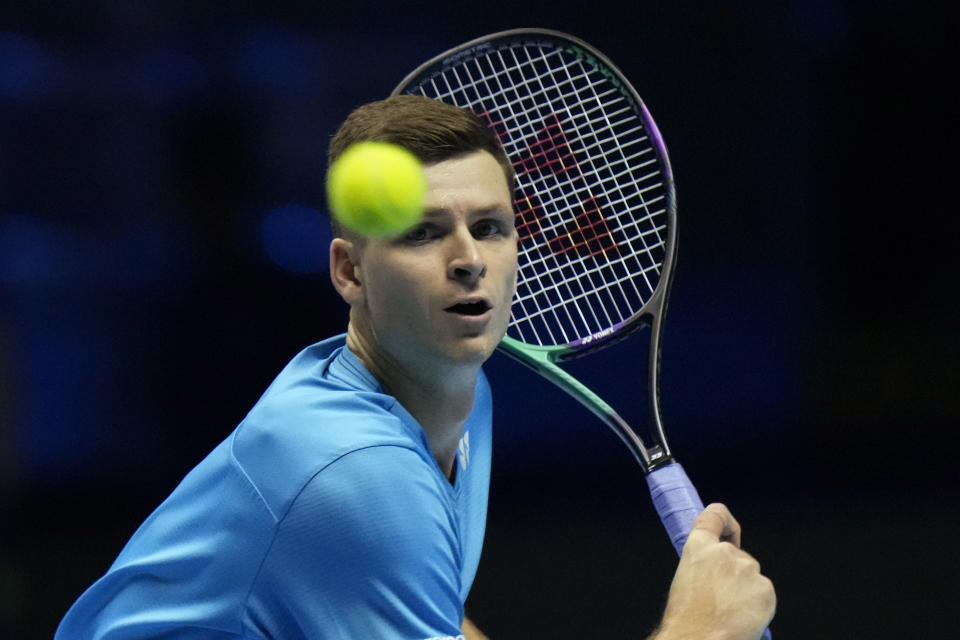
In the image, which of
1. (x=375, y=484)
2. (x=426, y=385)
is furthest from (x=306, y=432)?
(x=426, y=385)

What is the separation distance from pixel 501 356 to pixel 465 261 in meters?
2.15

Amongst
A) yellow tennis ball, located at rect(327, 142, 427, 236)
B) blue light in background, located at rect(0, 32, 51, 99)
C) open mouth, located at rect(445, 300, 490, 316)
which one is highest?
blue light in background, located at rect(0, 32, 51, 99)

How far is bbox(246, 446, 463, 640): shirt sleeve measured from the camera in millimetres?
1268

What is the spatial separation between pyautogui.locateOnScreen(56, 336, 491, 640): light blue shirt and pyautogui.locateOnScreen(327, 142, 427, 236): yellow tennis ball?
18 centimetres

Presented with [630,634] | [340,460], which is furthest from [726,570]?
[630,634]

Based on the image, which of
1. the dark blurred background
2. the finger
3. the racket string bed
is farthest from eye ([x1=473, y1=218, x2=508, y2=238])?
the dark blurred background

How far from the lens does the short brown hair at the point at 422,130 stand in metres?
1.52

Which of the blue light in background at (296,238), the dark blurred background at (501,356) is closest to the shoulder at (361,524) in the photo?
the dark blurred background at (501,356)

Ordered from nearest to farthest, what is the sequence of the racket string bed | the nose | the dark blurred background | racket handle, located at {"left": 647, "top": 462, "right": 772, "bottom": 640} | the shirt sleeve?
1. the shirt sleeve
2. the nose
3. racket handle, located at {"left": 647, "top": 462, "right": 772, "bottom": 640}
4. the racket string bed
5. the dark blurred background

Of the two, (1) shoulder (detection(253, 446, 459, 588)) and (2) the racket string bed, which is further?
(2) the racket string bed

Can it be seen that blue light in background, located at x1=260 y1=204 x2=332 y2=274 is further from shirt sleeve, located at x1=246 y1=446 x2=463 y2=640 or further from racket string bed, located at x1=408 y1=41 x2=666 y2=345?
shirt sleeve, located at x1=246 y1=446 x2=463 y2=640

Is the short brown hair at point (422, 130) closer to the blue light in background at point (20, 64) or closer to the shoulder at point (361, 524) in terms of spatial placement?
the shoulder at point (361, 524)

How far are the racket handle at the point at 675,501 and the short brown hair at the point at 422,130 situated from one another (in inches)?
18.0

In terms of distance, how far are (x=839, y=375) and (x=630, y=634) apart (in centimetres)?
127
